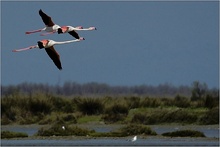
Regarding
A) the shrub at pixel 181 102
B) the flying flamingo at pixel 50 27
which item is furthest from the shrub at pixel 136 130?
the flying flamingo at pixel 50 27

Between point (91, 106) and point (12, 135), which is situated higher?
point (91, 106)

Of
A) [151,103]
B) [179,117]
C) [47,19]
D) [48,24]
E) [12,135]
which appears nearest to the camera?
[48,24]

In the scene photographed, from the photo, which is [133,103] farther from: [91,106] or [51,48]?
[51,48]

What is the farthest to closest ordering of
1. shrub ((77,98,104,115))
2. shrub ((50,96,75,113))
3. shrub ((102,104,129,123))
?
shrub ((50,96,75,113)) < shrub ((77,98,104,115)) < shrub ((102,104,129,123))

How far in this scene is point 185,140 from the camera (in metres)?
35.8

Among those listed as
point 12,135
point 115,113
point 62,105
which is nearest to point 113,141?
point 12,135

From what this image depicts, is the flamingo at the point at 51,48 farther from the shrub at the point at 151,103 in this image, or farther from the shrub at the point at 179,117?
the shrub at the point at 151,103

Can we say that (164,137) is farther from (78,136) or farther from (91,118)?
(91,118)

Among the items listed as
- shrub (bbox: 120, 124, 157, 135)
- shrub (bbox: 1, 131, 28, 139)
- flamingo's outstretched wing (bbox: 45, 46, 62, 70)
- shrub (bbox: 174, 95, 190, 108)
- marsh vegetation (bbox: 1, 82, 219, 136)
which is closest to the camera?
flamingo's outstretched wing (bbox: 45, 46, 62, 70)

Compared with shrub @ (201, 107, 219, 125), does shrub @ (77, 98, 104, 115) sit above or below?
above

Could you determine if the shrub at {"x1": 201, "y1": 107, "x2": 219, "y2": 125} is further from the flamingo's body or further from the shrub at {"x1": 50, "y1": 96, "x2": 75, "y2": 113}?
the flamingo's body

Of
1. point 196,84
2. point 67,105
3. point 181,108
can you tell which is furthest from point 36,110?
point 196,84

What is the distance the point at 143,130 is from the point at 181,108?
9679 mm

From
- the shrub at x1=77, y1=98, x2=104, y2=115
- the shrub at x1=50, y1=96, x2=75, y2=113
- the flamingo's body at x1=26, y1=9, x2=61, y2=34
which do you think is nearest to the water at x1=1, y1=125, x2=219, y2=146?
the shrub at x1=77, y1=98, x2=104, y2=115
